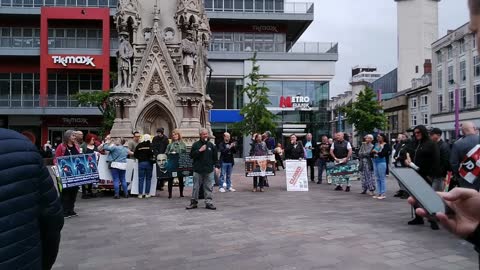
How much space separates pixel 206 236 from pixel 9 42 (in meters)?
41.8

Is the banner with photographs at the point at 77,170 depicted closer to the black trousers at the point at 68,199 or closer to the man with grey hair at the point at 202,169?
the black trousers at the point at 68,199

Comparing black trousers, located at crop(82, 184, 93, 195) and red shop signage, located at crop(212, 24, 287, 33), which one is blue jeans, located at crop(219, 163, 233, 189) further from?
red shop signage, located at crop(212, 24, 287, 33)

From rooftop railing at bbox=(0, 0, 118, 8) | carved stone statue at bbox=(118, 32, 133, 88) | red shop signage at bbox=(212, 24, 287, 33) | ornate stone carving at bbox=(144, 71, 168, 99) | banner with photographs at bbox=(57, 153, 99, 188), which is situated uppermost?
rooftop railing at bbox=(0, 0, 118, 8)

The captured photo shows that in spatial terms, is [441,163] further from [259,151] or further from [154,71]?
[154,71]

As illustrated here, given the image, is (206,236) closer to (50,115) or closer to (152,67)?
(152,67)

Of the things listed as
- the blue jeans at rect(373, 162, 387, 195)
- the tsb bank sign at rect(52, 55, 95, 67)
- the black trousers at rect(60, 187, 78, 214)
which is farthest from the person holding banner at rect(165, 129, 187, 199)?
the tsb bank sign at rect(52, 55, 95, 67)

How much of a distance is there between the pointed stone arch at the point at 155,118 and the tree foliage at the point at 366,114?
26737 millimetres

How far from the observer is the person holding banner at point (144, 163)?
13102 millimetres

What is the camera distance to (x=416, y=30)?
7369cm

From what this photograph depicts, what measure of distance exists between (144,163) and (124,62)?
17.2 feet

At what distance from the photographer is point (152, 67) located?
55.0 feet

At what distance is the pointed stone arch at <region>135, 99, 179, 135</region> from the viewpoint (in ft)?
55.2

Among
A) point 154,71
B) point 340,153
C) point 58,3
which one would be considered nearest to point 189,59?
point 154,71

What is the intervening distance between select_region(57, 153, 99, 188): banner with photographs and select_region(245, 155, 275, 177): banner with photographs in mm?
4966
